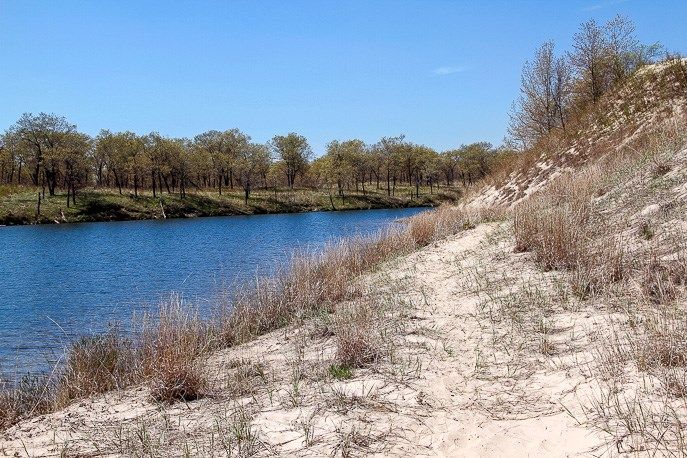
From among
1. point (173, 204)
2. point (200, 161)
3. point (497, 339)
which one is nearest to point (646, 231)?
point (497, 339)

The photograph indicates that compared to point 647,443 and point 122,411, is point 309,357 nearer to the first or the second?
point 122,411

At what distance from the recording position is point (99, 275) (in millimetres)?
22281

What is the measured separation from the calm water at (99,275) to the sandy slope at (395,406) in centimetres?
329

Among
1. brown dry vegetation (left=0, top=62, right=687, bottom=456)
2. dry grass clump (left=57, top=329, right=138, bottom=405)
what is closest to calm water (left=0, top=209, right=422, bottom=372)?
dry grass clump (left=57, top=329, right=138, bottom=405)

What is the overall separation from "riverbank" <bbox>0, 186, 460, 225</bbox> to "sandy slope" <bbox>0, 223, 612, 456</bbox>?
46.2 metres

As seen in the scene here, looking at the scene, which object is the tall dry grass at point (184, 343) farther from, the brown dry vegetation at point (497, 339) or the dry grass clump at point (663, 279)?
the dry grass clump at point (663, 279)

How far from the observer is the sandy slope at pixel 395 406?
437cm

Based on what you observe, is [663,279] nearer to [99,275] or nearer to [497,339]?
[497,339]

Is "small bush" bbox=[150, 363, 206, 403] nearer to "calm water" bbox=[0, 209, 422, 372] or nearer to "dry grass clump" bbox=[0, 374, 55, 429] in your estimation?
"dry grass clump" bbox=[0, 374, 55, 429]

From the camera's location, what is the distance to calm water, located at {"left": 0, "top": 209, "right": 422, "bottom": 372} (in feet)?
40.9

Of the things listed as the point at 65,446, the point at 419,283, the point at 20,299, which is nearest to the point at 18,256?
the point at 20,299

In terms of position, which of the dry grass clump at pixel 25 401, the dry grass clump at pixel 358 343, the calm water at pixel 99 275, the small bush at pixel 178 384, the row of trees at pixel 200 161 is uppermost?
the row of trees at pixel 200 161

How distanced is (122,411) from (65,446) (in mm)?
1020

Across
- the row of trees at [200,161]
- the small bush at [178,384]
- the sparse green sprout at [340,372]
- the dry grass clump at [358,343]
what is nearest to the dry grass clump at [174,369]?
the small bush at [178,384]
